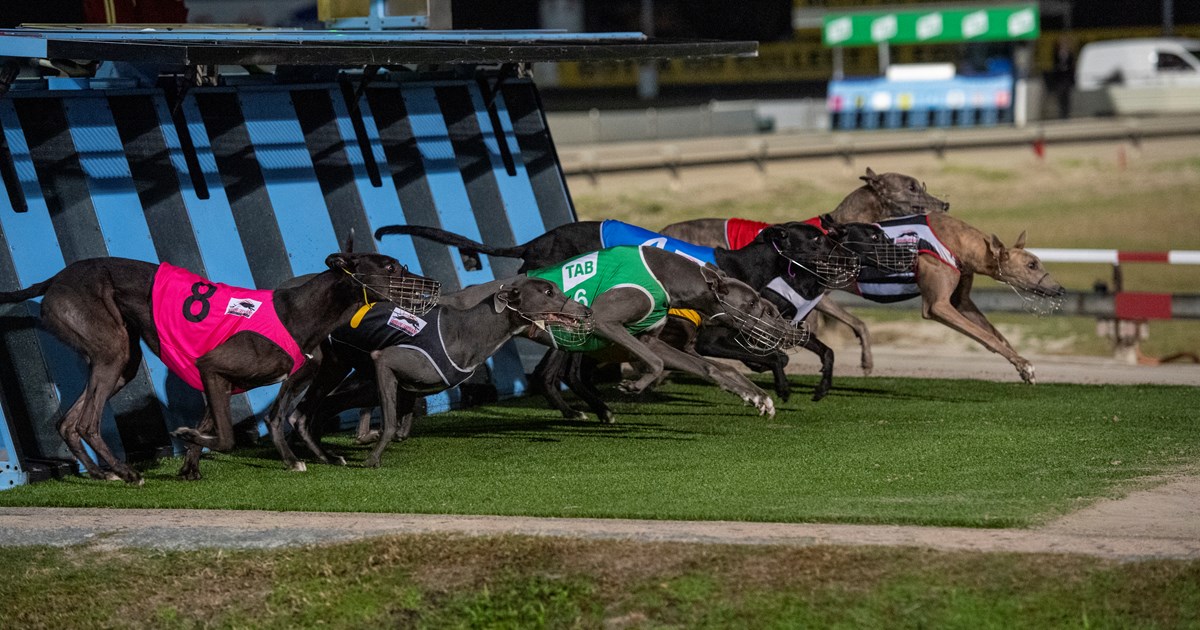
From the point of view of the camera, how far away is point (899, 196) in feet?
42.2

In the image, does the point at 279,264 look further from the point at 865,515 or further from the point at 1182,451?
the point at 1182,451

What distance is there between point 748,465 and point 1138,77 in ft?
117

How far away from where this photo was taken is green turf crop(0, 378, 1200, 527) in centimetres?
809

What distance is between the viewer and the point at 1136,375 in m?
13.6

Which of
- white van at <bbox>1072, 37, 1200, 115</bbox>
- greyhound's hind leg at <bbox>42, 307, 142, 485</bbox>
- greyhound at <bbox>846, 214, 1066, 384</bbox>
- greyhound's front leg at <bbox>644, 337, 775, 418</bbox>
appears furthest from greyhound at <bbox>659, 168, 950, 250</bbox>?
white van at <bbox>1072, 37, 1200, 115</bbox>

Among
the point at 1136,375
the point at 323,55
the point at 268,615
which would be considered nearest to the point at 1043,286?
the point at 1136,375

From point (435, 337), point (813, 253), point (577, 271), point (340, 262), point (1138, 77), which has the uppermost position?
point (340, 262)

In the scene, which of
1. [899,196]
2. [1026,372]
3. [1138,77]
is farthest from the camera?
[1138,77]

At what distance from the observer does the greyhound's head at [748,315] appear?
33.9 feet

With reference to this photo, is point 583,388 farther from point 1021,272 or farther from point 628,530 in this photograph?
point 628,530

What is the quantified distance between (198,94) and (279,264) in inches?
51.3

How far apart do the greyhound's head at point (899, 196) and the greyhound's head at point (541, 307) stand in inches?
157

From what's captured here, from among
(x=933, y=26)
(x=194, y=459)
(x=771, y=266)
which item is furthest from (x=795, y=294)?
(x=933, y=26)

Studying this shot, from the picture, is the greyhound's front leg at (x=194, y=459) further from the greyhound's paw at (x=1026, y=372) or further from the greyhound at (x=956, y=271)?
the greyhound's paw at (x=1026, y=372)
